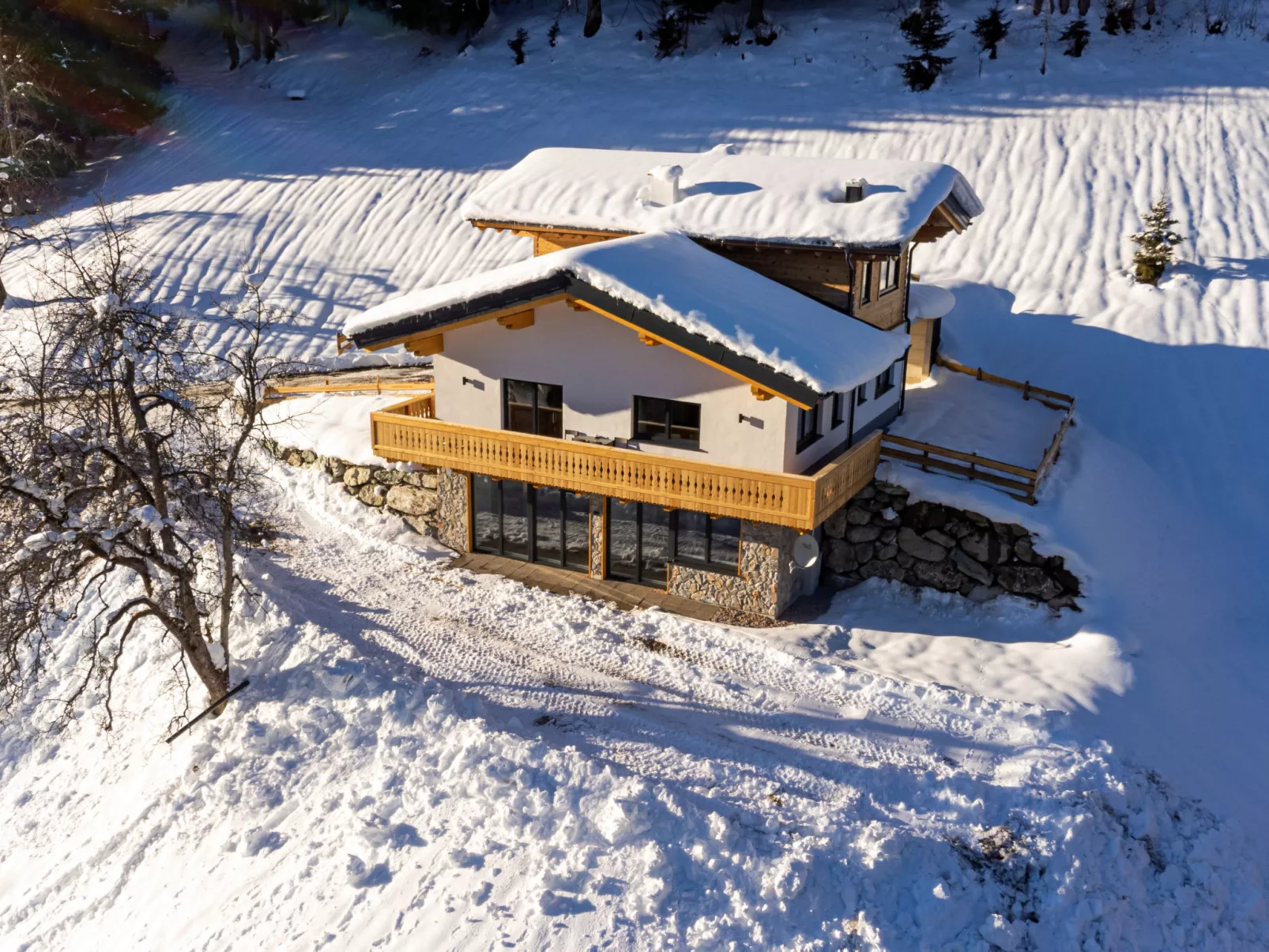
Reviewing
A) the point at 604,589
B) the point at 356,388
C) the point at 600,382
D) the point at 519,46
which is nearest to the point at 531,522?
the point at 604,589

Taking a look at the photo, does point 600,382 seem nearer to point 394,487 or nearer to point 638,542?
point 638,542

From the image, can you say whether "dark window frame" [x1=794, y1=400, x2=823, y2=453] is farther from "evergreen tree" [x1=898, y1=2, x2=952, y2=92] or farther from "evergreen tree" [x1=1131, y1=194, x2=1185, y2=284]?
"evergreen tree" [x1=898, y1=2, x2=952, y2=92]

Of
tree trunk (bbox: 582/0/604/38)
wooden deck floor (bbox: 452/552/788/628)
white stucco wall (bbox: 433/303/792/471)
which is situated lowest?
wooden deck floor (bbox: 452/552/788/628)

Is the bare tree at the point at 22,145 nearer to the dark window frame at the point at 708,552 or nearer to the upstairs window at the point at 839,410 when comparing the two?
the dark window frame at the point at 708,552

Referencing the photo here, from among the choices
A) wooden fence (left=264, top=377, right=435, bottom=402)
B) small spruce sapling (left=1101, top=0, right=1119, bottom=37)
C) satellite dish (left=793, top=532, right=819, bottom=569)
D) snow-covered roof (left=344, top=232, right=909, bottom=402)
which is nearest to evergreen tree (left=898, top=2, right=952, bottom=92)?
small spruce sapling (left=1101, top=0, right=1119, bottom=37)

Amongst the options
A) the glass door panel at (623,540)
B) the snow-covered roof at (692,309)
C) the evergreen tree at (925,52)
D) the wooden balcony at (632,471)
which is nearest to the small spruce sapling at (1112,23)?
the evergreen tree at (925,52)

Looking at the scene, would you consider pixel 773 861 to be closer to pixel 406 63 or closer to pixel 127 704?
pixel 127 704
